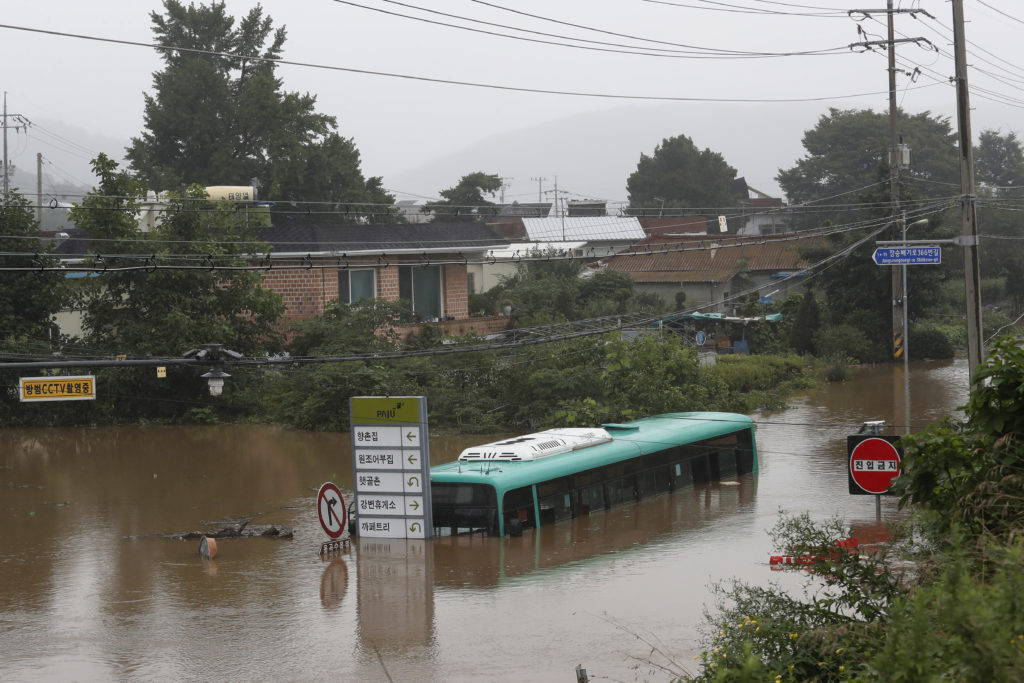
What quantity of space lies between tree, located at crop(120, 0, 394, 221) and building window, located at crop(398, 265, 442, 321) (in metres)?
24.7

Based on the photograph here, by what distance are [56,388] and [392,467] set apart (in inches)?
235

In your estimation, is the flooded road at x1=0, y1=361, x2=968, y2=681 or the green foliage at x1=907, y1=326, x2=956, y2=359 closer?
the flooded road at x1=0, y1=361, x2=968, y2=681

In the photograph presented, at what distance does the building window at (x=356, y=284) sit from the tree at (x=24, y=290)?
30.0 feet

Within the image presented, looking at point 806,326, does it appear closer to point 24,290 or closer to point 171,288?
point 171,288

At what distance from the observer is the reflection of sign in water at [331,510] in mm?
20314

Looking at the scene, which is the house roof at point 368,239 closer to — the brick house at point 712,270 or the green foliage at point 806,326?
the green foliage at point 806,326

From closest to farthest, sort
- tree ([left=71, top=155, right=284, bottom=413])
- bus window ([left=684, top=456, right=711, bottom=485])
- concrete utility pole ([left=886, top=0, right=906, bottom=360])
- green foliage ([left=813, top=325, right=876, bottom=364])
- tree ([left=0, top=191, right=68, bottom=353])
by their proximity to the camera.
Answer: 1. bus window ([left=684, top=456, right=711, bottom=485])
2. tree ([left=71, top=155, right=284, bottom=413])
3. tree ([left=0, top=191, right=68, bottom=353])
4. concrete utility pole ([left=886, top=0, right=906, bottom=360])
5. green foliage ([left=813, top=325, right=876, bottom=364])

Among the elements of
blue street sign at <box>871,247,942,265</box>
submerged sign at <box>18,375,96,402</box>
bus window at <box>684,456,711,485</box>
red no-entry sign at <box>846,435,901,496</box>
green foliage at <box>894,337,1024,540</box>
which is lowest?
bus window at <box>684,456,711,485</box>

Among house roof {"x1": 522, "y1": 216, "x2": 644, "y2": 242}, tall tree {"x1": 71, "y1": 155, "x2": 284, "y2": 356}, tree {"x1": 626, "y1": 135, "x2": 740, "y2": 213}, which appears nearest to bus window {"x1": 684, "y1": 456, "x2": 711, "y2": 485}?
tall tree {"x1": 71, "y1": 155, "x2": 284, "y2": 356}

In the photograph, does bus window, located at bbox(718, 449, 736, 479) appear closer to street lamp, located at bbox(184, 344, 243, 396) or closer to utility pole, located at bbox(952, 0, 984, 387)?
utility pole, located at bbox(952, 0, 984, 387)

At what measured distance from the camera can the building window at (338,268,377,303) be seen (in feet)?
133

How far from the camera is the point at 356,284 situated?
134 ft

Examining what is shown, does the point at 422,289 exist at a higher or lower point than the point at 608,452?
higher

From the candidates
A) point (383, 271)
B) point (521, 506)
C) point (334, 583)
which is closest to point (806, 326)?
point (383, 271)
